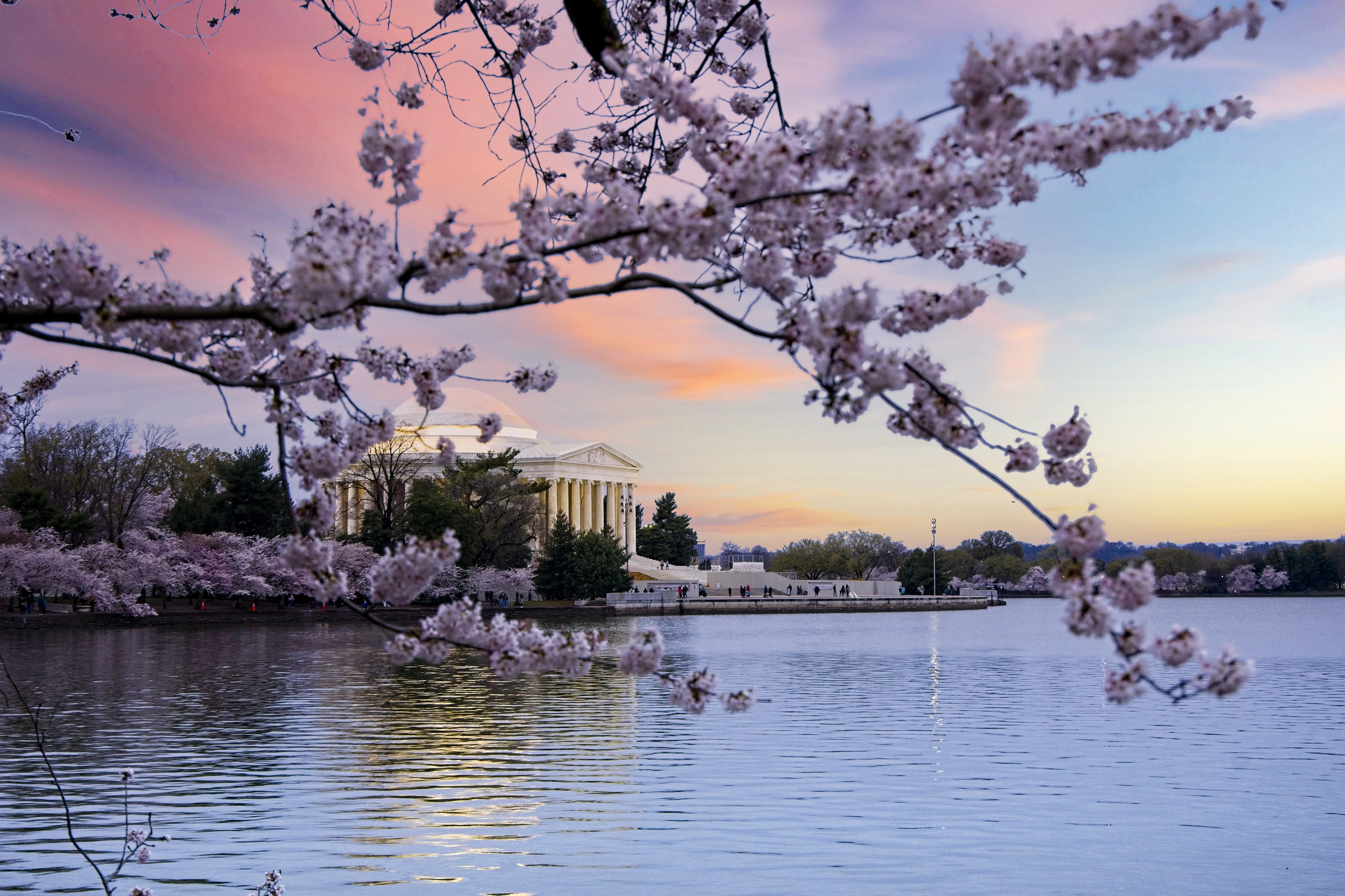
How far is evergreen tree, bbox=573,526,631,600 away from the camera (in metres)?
84.6

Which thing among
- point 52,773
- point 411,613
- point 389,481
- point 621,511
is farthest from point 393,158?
point 621,511

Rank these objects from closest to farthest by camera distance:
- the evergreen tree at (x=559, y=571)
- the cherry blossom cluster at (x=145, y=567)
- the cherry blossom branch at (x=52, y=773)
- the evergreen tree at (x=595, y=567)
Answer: the cherry blossom branch at (x=52, y=773)
the cherry blossom cluster at (x=145, y=567)
the evergreen tree at (x=559, y=571)
the evergreen tree at (x=595, y=567)

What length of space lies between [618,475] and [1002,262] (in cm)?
12118

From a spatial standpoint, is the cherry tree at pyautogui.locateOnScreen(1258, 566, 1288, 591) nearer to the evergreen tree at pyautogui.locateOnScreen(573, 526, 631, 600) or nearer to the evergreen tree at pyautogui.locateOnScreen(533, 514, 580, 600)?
the evergreen tree at pyautogui.locateOnScreen(573, 526, 631, 600)

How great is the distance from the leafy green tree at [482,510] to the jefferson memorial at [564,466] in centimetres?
2301

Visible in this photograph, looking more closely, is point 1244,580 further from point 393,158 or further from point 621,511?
point 393,158

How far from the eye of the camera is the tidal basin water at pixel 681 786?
12273 mm

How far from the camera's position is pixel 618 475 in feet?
415

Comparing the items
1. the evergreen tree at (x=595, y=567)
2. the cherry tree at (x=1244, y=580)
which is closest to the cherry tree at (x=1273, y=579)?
the cherry tree at (x=1244, y=580)

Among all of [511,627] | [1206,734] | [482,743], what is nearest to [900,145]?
[511,627]

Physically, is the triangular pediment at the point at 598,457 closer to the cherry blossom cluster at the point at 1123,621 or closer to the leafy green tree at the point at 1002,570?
the leafy green tree at the point at 1002,570

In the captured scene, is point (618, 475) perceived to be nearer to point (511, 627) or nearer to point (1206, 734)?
point (1206, 734)

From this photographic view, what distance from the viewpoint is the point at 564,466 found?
120062mm

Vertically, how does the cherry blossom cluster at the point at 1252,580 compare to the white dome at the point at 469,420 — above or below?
below
